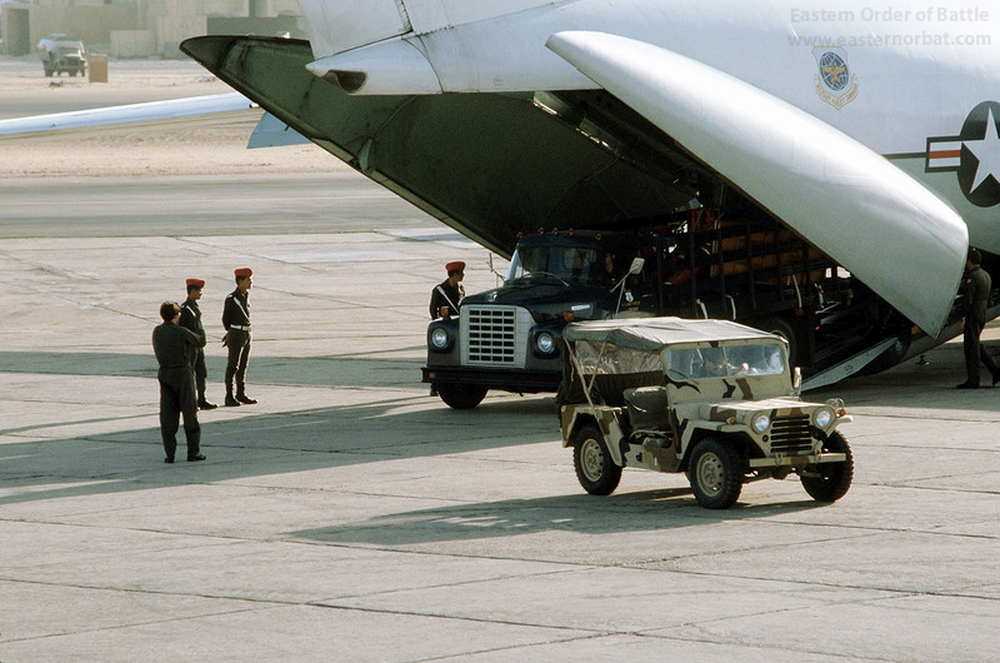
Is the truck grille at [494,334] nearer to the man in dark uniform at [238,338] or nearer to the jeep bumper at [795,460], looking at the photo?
the man in dark uniform at [238,338]

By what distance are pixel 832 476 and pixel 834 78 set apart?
407 inches

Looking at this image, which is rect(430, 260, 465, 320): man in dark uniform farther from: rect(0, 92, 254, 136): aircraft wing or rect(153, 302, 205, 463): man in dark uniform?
rect(0, 92, 254, 136): aircraft wing

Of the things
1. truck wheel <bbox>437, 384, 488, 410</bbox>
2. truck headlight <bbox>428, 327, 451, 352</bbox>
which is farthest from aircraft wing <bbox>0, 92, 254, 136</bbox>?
truck wheel <bbox>437, 384, 488, 410</bbox>

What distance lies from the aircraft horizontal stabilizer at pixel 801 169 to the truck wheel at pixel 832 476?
6.89 metres

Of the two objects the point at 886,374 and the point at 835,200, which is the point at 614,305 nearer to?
the point at 835,200

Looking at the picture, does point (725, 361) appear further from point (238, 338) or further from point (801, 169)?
point (238, 338)

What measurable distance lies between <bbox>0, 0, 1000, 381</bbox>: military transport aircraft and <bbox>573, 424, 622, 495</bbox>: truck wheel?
6434 millimetres

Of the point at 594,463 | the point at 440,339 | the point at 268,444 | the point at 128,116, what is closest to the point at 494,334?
the point at 440,339

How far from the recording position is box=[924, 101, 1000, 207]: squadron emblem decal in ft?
81.5

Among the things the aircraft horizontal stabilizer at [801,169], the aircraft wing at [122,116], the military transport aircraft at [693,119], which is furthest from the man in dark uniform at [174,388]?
the aircraft wing at [122,116]

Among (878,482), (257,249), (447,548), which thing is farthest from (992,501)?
(257,249)

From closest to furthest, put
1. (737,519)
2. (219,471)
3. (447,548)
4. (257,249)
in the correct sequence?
(447,548) < (737,519) < (219,471) < (257,249)

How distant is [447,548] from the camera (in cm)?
1387

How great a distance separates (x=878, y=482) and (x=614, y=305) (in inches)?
262
